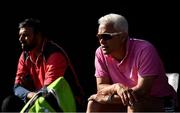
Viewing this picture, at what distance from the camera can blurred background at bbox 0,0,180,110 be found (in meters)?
6.03

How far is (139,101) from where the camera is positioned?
145 inches

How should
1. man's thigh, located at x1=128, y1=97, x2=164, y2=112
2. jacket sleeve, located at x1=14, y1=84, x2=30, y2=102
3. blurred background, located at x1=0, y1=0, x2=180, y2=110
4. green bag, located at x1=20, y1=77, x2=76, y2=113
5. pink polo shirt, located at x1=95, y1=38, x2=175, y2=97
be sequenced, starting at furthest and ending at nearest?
blurred background, located at x1=0, y1=0, x2=180, y2=110 < jacket sleeve, located at x1=14, y1=84, x2=30, y2=102 < pink polo shirt, located at x1=95, y1=38, x2=175, y2=97 < man's thigh, located at x1=128, y1=97, x2=164, y2=112 < green bag, located at x1=20, y1=77, x2=76, y2=113

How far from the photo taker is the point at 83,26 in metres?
6.24

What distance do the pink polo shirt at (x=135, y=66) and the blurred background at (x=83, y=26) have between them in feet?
6.96

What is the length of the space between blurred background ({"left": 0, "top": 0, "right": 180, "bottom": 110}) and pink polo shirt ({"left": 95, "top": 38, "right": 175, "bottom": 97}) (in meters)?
2.12

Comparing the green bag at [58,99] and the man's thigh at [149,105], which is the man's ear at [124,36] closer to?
the man's thigh at [149,105]

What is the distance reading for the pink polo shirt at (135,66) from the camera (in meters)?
3.78

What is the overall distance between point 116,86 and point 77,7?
260 centimetres

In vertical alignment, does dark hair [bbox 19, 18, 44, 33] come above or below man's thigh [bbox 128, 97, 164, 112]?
above

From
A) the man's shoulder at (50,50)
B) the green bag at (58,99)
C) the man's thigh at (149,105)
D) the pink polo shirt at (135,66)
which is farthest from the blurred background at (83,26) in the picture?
the green bag at (58,99)

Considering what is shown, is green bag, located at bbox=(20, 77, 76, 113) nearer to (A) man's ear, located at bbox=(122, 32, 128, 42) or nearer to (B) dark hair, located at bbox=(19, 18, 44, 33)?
(A) man's ear, located at bbox=(122, 32, 128, 42)

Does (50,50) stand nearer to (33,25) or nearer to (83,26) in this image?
(33,25)

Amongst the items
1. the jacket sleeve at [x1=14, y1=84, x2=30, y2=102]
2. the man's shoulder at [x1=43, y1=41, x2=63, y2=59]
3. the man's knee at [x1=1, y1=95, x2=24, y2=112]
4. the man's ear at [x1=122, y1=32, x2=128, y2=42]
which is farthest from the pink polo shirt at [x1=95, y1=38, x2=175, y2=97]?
the man's knee at [x1=1, y1=95, x2=24, y2=112]

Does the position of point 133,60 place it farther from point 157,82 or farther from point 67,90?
point 67,90
